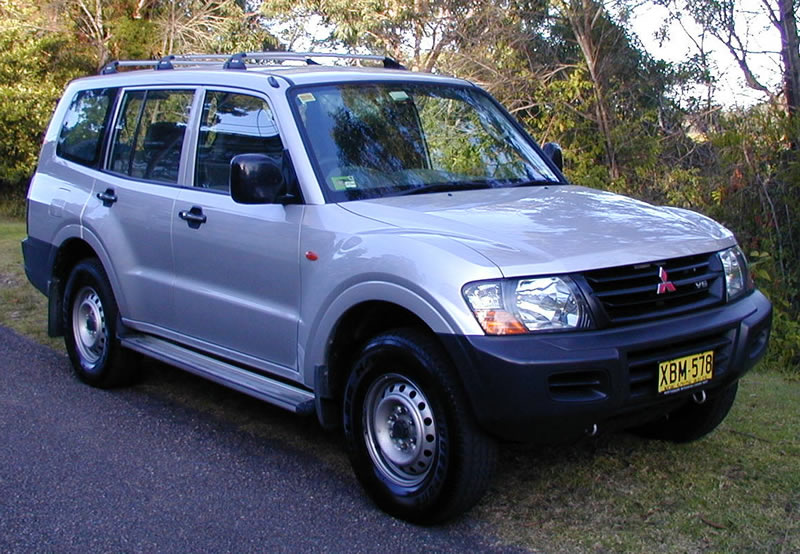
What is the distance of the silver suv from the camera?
13.4ft

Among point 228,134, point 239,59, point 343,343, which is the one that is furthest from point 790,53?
point 343,343

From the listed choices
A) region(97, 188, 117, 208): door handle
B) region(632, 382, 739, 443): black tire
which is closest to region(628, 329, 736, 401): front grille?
region(632, 382, 739, 443): black tire

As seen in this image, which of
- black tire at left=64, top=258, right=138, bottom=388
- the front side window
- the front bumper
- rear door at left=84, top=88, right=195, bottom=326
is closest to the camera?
the front bumper

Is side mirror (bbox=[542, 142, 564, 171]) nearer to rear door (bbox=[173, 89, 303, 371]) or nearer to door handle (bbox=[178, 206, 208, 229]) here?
rear door (bbox=[173, 89, 303, 371])

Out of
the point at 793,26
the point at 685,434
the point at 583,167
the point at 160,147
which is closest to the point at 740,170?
the point at 793,26

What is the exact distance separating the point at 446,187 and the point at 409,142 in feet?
1.19

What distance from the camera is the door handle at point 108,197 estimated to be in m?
6.30

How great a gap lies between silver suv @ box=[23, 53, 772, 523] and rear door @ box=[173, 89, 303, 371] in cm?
1

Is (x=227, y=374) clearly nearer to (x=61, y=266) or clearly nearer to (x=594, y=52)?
(x=61, y=266)

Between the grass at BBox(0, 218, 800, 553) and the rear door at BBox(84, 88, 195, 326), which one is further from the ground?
the rear door at BBox(84, 88, 195, 326)

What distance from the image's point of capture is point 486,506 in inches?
181

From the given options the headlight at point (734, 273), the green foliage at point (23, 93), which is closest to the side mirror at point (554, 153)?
the headlight at point (734, 273)

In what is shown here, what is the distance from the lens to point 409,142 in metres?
5.42

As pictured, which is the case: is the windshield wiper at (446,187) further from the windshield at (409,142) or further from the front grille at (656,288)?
the front grille at (656,288)
